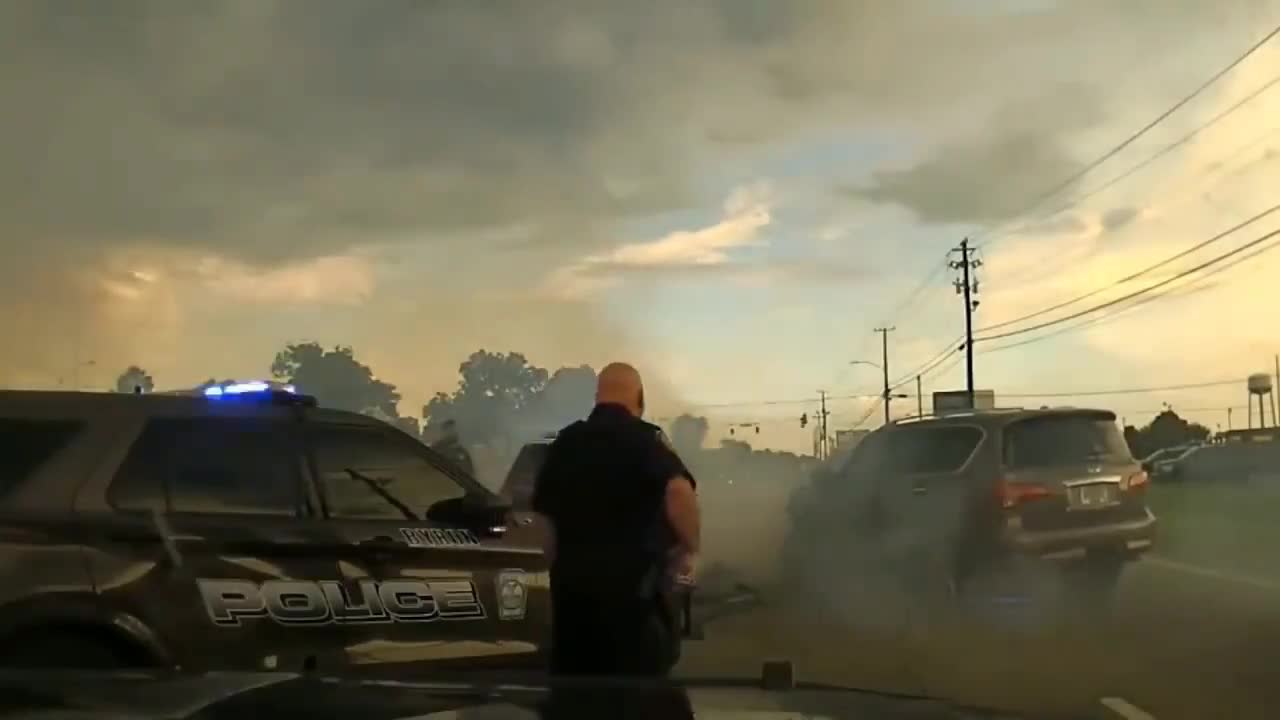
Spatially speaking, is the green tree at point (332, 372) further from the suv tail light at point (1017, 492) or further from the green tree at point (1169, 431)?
the green tree at point (1169, 431)

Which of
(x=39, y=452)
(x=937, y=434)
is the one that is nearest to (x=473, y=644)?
(x=39, y=452)

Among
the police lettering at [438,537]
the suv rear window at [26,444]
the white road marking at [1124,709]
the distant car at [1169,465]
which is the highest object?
the distant car at [1169,465]

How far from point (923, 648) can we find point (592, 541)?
607 centimetres

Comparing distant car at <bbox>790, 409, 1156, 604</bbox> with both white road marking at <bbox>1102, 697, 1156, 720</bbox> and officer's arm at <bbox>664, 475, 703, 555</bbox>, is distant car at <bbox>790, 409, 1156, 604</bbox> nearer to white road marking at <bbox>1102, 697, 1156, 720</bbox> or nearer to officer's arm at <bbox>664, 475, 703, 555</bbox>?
white road marking at <bbox>1102, 697, 1156, 720</bbox>

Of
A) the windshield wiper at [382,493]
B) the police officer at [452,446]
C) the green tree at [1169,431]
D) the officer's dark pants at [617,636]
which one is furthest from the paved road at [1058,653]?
the green tree at [1169,431]

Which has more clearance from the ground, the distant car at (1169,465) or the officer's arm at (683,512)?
the distant car at (1169,465)

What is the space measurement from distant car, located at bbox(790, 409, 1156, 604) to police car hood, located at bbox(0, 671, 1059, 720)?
9.16 m

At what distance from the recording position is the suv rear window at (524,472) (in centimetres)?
1452

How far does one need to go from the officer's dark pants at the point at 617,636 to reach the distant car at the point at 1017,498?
7.12 m

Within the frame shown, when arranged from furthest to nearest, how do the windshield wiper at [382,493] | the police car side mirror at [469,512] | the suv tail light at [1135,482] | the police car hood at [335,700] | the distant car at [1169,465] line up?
the distant car at [1169,465] → the suv tail light at [1135,482] → the windshield wiper at [382,493] → the police car side mirror at [469,512] → the police car hood at [335,700]

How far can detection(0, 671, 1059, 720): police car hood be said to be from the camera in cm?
255

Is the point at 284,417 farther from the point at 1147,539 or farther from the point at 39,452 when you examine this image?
the point at 1147,539

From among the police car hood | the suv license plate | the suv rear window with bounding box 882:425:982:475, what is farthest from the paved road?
the police car hood

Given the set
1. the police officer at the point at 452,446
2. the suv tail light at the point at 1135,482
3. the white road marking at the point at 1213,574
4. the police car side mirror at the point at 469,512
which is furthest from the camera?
the police officer at the point at 452,446
